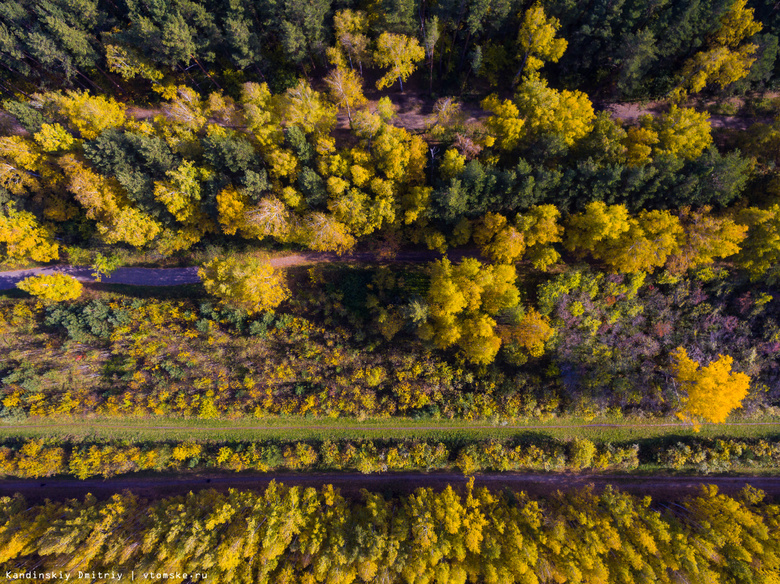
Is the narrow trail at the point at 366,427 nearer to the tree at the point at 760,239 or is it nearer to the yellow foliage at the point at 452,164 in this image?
the tree at the point at 760,239

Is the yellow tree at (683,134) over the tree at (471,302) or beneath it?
over

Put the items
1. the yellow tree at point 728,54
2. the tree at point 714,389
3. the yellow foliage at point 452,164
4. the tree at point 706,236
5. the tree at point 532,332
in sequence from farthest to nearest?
the tree at point 532,332, the tree at point 714,389, the yellow tree at point 728,54, the yellow foliage at point 452,164, the tree at point 706,236

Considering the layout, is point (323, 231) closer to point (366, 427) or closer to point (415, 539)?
point (366, 427)

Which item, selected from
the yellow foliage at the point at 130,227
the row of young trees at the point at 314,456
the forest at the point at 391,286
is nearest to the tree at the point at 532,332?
the forest at the point at 391,286

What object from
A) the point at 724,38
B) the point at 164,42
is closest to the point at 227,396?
the point at 164,42

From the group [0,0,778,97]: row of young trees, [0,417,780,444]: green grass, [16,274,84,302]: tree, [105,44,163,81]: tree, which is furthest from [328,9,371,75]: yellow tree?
[0,417,780,444]: green grass

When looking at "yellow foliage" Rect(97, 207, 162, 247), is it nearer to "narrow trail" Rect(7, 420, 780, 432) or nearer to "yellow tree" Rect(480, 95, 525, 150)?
"narrow trail" Rect(7, 420, 780, 432)
